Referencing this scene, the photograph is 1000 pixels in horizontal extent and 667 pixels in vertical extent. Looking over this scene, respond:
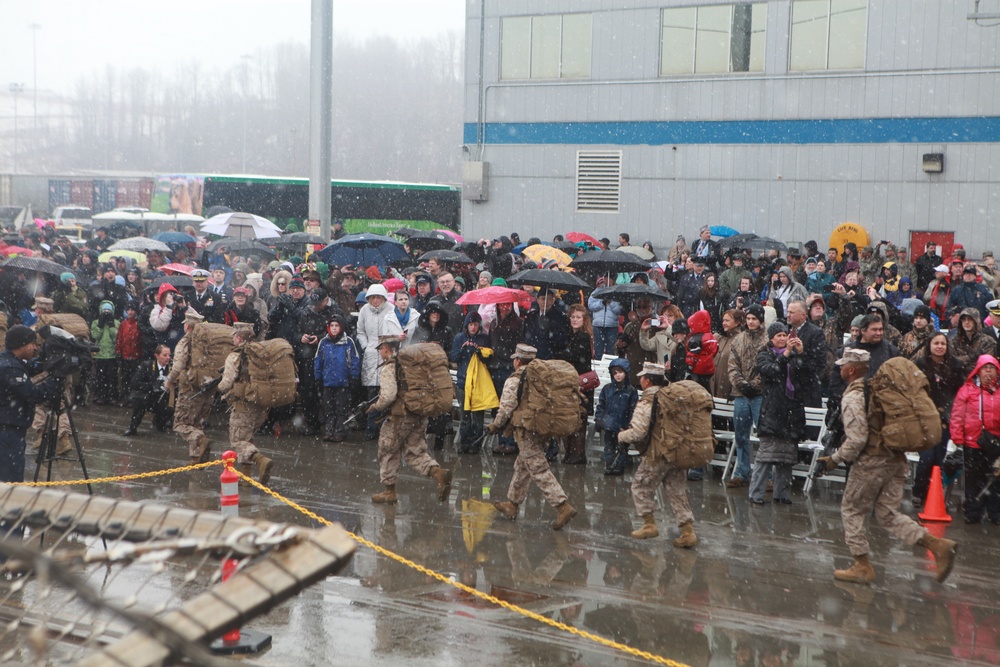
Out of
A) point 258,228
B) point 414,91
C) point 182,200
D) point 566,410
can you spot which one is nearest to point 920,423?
point 566,410

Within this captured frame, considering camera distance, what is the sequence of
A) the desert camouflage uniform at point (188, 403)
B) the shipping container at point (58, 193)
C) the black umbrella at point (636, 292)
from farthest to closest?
the shipping container at point (58, 193)
the black umbrella at point (636, 292)
the desert camouflage uniform at point (188, 403)

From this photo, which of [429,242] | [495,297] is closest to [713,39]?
[429,242]

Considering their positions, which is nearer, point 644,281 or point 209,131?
point 644,281

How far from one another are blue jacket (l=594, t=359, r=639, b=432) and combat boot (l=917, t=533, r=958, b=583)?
4.50 metres

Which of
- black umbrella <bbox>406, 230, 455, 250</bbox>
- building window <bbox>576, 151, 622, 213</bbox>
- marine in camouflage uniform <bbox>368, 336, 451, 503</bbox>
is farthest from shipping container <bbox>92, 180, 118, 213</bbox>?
marine in camouflage uniform <bbox>368, 336, 451, 503</bbox>

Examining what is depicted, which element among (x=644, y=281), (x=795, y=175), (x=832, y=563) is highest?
(x=795, y=175)

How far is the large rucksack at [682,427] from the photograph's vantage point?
9.55 m

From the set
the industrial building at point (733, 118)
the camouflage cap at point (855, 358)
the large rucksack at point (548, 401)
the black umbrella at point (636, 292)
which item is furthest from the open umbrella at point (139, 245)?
the camouflage cap at point (855, 358)

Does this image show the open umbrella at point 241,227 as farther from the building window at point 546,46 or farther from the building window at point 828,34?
the building window at point 828,34

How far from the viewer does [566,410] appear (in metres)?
10.3

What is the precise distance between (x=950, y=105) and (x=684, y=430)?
1782cm

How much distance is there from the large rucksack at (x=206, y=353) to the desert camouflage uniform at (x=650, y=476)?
5.06 m

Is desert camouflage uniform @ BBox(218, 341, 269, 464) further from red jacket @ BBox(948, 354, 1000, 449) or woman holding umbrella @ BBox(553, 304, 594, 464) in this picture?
red jacket @ BBox(948, 354, 1000, 449)

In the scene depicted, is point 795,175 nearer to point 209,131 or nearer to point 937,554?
point 937,554
